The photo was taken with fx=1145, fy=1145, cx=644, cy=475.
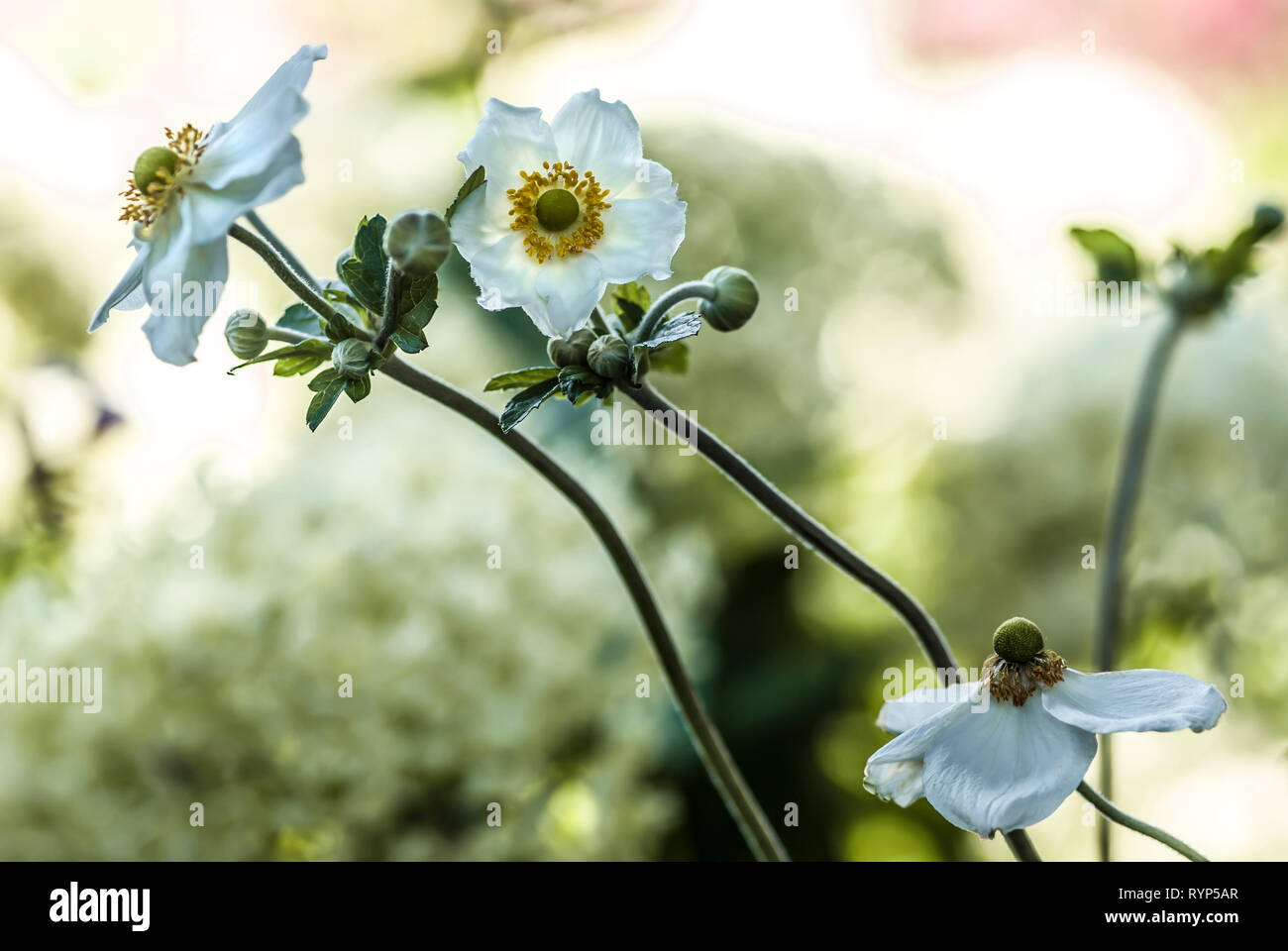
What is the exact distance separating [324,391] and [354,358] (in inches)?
0.6

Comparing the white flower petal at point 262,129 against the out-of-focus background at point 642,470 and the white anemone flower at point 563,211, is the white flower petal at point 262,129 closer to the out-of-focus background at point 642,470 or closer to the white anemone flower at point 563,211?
the white anemone flower at point 563,211

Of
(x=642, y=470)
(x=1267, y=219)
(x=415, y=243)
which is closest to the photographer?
(x=415, y=243)

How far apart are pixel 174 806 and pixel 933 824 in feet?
1.49

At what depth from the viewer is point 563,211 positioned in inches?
10.0

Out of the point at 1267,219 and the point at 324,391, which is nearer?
the point at 324,391

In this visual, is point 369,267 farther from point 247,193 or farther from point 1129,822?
point 1129,822

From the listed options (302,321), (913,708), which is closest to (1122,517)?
(913,708)

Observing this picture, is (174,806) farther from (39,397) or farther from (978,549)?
(978,549)

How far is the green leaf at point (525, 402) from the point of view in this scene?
226 millimetres

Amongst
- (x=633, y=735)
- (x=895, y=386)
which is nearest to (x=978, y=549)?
(x=895, y=386)

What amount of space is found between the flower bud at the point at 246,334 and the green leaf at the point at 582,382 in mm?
64

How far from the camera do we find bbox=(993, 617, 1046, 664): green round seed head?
0.25m

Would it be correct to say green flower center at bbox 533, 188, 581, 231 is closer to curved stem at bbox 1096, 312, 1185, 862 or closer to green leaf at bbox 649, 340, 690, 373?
green leaf at bbox 649, 340, 690, 373

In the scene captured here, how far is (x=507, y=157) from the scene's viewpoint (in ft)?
0.82
